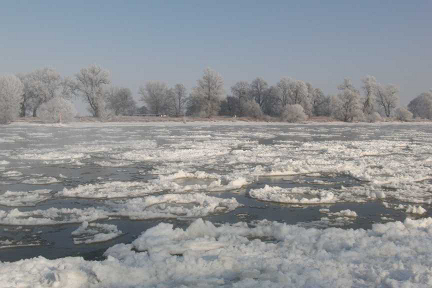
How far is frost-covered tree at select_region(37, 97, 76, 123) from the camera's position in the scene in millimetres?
50094

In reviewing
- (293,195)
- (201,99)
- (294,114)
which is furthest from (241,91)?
(293,195)

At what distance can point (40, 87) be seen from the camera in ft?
221

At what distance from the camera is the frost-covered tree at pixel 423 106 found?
88.2 metres

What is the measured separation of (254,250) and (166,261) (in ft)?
3.95

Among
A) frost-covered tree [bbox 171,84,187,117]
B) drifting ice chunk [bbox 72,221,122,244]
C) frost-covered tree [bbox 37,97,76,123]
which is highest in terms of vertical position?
frost-covered tree [bbox 171,84,187,117]

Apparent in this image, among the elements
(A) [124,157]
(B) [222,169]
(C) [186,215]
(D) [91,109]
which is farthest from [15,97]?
(C) [186,215]

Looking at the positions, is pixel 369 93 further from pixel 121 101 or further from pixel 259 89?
pixel 121 101

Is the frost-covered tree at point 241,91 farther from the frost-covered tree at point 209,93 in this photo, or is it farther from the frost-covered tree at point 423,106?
the frost-covered tree at point 423,106

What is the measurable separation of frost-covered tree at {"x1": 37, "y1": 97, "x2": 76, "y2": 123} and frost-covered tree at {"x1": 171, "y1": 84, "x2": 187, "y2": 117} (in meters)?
39.5

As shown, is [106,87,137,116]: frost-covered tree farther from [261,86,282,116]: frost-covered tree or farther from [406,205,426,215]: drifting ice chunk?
[406,205,426,215]: drifting ice chunk

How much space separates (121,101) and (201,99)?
2260cm

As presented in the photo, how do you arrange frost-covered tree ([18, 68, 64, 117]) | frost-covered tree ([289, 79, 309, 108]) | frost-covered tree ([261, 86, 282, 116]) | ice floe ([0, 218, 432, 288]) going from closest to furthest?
ice floe ([0, 218, 432, 288]), frost-covered tree ([18, 68, 64, 117]), frost-covered tree ([289, 79, 309, 108]), frost-covered tree ([261, 86, 282, 116])

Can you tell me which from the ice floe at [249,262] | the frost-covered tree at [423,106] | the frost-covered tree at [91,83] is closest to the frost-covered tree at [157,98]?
the frost-covered tree at [91,83]

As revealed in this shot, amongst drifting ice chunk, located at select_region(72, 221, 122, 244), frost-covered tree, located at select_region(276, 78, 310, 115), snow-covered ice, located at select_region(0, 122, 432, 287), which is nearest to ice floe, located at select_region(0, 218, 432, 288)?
snow-covered ice, located at select_region(0, 122, 432, 287)
